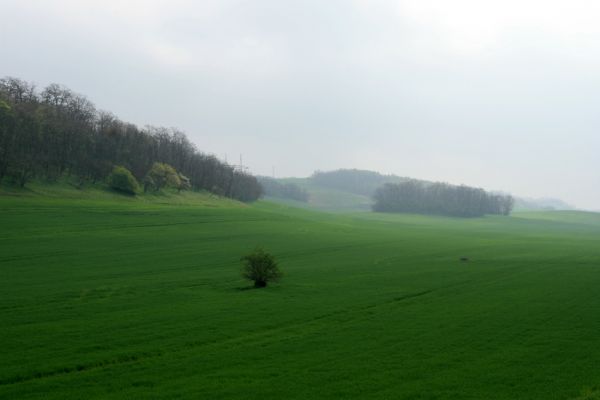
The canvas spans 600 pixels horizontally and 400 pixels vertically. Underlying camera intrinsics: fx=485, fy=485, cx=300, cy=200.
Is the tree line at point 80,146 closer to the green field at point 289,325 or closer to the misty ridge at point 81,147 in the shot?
the misty ridge at point 81,147

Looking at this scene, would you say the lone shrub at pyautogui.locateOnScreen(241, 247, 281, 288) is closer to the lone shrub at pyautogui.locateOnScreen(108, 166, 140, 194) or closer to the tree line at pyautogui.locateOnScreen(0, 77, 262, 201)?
the tree line at pyautogui.locateOnScreen(0, 77, 262, 201)

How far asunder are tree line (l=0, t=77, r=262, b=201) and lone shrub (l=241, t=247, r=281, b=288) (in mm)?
60682

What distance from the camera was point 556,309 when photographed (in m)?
30.2

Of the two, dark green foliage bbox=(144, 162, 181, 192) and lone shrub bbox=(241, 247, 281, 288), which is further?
dark green foliage bbox=(144, 162, 181, 192)

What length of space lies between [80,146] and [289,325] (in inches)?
3703

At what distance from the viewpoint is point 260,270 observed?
3875 cm

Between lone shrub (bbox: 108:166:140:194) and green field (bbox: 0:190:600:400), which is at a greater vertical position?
lone shrub (bbox: 108:166:140:194)

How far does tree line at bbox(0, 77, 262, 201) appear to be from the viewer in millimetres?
85688

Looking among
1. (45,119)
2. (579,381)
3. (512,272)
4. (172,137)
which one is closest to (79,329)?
(579,381)

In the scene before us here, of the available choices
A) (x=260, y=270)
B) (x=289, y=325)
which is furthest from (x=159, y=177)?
(x=289, y=325)

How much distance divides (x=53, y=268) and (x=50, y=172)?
191 ft

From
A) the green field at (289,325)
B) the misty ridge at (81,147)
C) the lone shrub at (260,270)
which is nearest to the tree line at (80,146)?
the misty ridge at (81,147)

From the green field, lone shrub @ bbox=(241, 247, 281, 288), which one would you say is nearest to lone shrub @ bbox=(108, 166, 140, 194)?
the green field

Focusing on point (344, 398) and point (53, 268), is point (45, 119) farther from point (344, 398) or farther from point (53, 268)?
point (344, 398)
